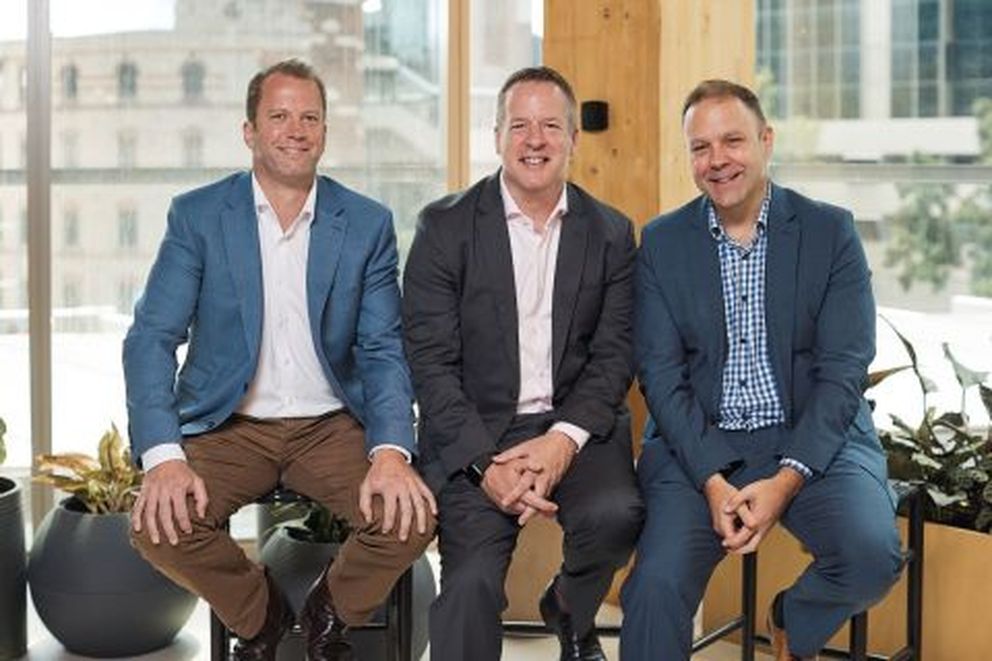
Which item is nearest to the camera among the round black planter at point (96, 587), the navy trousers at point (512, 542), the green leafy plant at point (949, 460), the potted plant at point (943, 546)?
the navy trousers at point (512, 542)

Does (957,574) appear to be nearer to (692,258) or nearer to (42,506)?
(692,258)

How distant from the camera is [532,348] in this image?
3.39 m

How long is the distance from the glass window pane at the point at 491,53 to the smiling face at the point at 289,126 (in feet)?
5.45

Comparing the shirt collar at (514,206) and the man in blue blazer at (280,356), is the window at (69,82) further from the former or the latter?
the shirt collar at (514,206)

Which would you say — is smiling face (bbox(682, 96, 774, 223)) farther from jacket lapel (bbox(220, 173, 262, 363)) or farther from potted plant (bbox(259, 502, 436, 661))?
potted plant (bbox(259, 502, 436, 661))

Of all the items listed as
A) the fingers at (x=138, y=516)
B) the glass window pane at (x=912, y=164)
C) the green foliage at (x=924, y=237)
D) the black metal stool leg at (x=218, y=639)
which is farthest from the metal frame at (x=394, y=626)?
the green foliage at (x=924, y=237)

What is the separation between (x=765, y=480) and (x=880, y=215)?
2033 millimetres

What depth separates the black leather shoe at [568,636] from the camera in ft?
10.9

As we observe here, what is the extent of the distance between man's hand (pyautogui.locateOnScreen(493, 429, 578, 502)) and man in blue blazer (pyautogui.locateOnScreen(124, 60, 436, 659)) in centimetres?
18

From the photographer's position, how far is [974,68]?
491 centimetres

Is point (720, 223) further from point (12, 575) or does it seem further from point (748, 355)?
point (12, 575)

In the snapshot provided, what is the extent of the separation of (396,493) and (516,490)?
0.77ft

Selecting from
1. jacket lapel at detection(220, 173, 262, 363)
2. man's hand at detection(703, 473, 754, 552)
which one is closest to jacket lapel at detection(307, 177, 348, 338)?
jacket lapel at detection(220, 173, 262, 363)

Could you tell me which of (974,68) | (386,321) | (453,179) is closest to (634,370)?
(386,321)
